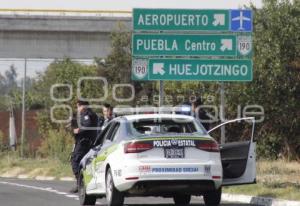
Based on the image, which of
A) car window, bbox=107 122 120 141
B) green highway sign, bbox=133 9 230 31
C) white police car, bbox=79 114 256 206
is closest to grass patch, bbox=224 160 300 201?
white police car, bbox=79 114 256 206

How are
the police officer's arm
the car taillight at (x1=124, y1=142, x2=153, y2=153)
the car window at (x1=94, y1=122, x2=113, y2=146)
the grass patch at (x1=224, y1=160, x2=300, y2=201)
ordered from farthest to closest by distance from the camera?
the police officer's arm → the grass patch at (x1=224, y1=160, x2=300, y2=201) → the car window at (x1=94, y1=122, x2=113, y2=146) → the car taillight at (x1=124, y1=142, x2=153, y2=153)

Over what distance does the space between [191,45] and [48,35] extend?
83.6 feet

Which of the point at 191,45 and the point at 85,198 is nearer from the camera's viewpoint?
the point at 85,198

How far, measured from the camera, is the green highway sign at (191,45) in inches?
835

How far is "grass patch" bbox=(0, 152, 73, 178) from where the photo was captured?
29322 mm

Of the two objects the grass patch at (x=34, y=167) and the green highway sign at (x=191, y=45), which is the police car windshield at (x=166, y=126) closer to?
the green highway sign at (x=191, y=45)

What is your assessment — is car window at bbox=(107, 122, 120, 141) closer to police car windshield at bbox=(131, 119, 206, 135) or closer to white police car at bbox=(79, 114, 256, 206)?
white police car at bbox=(79, 114, 256, 206)

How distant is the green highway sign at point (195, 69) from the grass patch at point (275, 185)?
2.41 meters

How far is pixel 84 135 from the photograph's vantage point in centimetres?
1786

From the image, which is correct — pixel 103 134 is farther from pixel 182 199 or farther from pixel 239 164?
pixel 239 164

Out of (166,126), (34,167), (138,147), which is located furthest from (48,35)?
(138,147)

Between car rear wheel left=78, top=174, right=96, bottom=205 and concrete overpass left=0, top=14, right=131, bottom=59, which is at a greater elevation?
concrete overpass left=0, top=14, right=131, bottom=59

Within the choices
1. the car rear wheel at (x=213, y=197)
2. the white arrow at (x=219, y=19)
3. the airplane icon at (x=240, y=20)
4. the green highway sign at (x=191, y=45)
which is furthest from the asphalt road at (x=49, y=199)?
the airplane icon at (x=240, y=20)

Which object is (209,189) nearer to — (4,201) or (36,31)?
(4,201)
